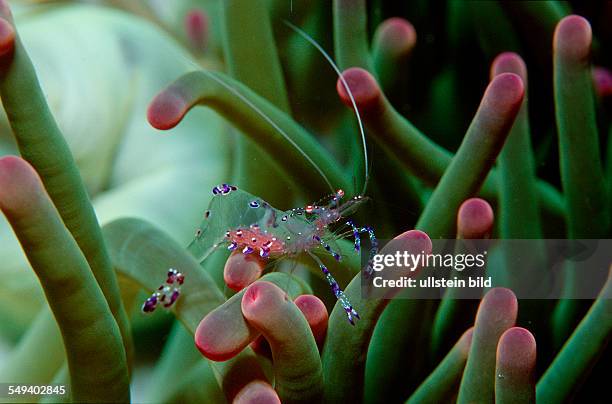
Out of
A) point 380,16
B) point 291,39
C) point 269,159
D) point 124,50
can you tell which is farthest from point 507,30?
point 124,50

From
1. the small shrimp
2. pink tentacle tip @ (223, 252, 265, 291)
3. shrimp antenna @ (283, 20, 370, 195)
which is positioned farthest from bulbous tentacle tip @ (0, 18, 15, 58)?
shrimp antenna @ (283, 20, 370, 195)

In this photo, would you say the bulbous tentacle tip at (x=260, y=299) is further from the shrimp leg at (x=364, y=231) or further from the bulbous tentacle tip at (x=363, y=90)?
the bulbous tentacle tip at (x=363, y=90)

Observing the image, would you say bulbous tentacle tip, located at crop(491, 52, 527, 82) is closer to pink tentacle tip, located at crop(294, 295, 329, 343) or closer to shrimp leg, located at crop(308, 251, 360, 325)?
shrimp leg, located at crop(308, 251, 360, 325)

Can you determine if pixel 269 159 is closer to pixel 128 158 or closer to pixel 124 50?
pixel 128 158

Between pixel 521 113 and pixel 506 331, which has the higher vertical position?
pixel 521 113

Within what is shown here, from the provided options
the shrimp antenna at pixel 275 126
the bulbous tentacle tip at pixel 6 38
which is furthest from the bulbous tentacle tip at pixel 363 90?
the bulbous tentacle tip at pixel 6 38
